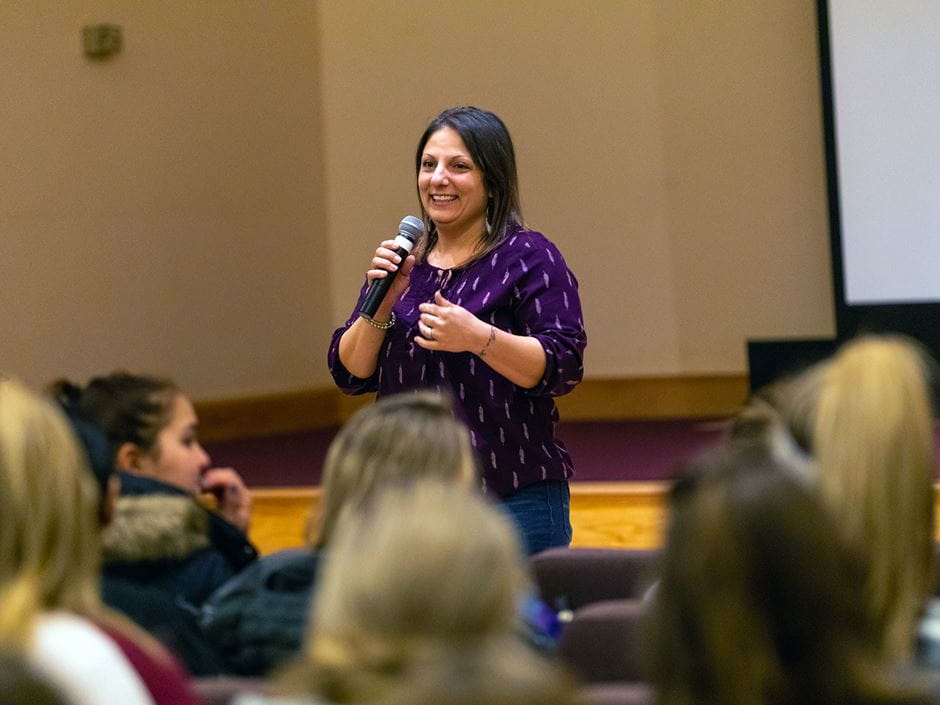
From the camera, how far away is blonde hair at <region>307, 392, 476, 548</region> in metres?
1.93

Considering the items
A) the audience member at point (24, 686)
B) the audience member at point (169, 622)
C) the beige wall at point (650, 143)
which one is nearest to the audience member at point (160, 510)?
the audience member at point (169, 622)

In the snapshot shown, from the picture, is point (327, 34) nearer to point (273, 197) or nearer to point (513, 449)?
point (273, 197)

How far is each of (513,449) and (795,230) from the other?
4.19 m

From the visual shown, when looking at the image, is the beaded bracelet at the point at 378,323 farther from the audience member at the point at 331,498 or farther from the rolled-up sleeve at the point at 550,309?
the audience member at the point at 331,498

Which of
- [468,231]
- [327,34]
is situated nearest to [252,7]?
[327,34]

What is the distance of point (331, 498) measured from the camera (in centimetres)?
196

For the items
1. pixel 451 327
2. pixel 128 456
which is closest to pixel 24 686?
pixel 128 456

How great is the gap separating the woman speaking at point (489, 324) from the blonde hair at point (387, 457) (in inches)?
34.5

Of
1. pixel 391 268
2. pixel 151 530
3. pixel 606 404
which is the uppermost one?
pixel 391 268

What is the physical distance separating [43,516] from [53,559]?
49 millimetres

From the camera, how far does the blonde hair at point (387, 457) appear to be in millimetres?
A: 1932

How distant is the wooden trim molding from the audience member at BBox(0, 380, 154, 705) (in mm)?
5349

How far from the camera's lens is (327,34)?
7742mm

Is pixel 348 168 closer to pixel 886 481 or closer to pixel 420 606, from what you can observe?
pixel 886 481
